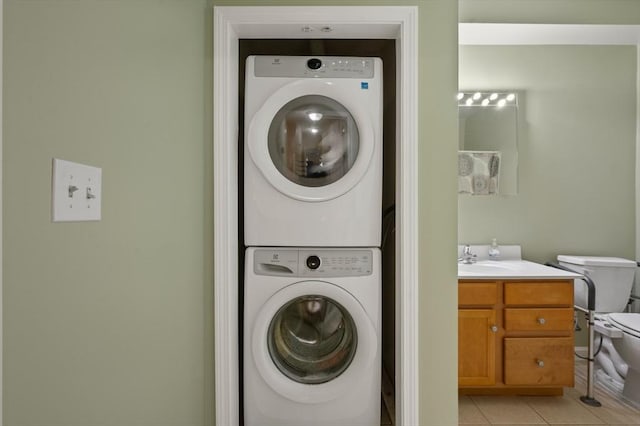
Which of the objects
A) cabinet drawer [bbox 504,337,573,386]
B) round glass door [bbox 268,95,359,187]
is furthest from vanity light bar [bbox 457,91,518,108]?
cabinet drawer [bbox 504,337,573,386]

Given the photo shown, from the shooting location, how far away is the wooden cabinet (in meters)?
2.22

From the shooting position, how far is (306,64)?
1.61 metres

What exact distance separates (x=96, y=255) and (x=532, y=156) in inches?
118

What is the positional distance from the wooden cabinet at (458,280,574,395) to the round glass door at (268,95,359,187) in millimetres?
1177

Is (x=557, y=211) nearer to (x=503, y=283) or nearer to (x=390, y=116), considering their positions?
(x=503, y=283)

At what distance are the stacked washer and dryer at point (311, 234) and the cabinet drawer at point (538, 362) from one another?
1.11 m

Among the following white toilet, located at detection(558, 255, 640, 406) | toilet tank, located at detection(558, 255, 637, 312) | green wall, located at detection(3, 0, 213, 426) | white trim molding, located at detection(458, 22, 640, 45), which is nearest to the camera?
green wall, located at detection(3, 0, 213, 426)

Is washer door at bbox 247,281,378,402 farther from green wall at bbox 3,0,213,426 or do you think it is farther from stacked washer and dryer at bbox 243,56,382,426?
green wall at bbox 3,0,213,426

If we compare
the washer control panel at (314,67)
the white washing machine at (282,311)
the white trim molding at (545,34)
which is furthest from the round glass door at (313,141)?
the white trim molding at (545,34)

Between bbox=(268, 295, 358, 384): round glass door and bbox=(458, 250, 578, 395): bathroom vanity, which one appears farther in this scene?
bbox=(458, 250, 578, 395): bathroom vanity

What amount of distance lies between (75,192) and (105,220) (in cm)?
13

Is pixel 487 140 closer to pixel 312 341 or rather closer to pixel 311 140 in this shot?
pixel 311 140

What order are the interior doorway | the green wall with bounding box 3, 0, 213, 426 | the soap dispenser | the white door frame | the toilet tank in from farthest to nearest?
the soap dispenser
the toilet tank
the interior doorway
the white door frame
the green wall with bounding box 3, 0, 213, 426

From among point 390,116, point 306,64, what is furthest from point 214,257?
point 390,116
